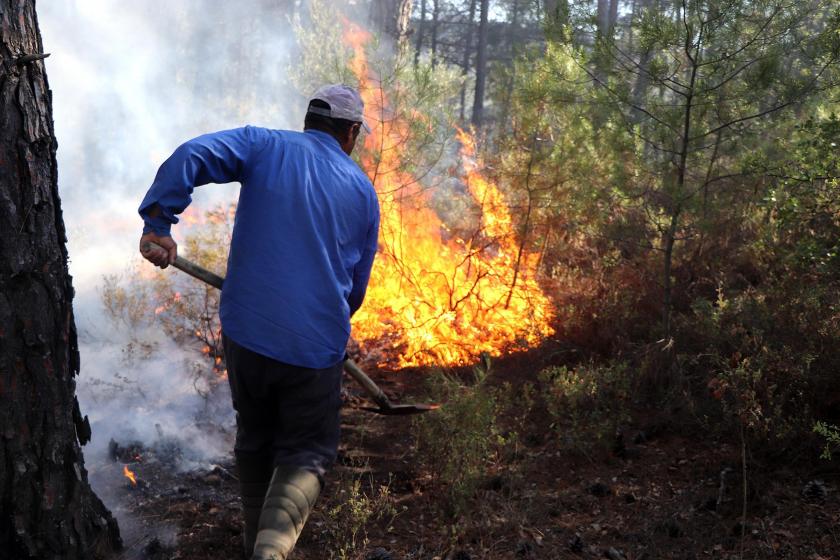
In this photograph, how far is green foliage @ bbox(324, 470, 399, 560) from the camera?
115 inches

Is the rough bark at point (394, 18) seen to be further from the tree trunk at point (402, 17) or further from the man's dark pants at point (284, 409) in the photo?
the man's dark pants at point (284, 409)

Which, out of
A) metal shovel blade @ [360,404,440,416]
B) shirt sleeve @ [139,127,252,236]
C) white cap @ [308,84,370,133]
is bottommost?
metal shovel blade @ [360,404,440,416]

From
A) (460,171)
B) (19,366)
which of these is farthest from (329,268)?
(460,171)

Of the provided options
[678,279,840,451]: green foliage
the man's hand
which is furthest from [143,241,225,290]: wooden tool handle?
[678,279,840,451]: green foliage

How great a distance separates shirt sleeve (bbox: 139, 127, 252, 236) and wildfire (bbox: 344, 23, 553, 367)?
383 cm

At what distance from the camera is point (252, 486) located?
274 cm

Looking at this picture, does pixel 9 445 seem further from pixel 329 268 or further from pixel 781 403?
pixel 781 403

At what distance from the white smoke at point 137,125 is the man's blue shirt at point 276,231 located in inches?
74.0

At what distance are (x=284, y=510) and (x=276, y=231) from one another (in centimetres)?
102

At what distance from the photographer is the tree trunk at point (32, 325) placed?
2.28m

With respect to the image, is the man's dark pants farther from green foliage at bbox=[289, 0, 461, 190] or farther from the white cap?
green foliage at bbox=[289, 0, 461, 190]

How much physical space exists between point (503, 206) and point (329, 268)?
444 centimetres

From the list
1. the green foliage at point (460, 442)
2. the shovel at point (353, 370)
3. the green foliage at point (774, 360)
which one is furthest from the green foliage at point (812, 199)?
the shovel at point (353, 370)

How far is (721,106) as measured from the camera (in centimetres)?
504
